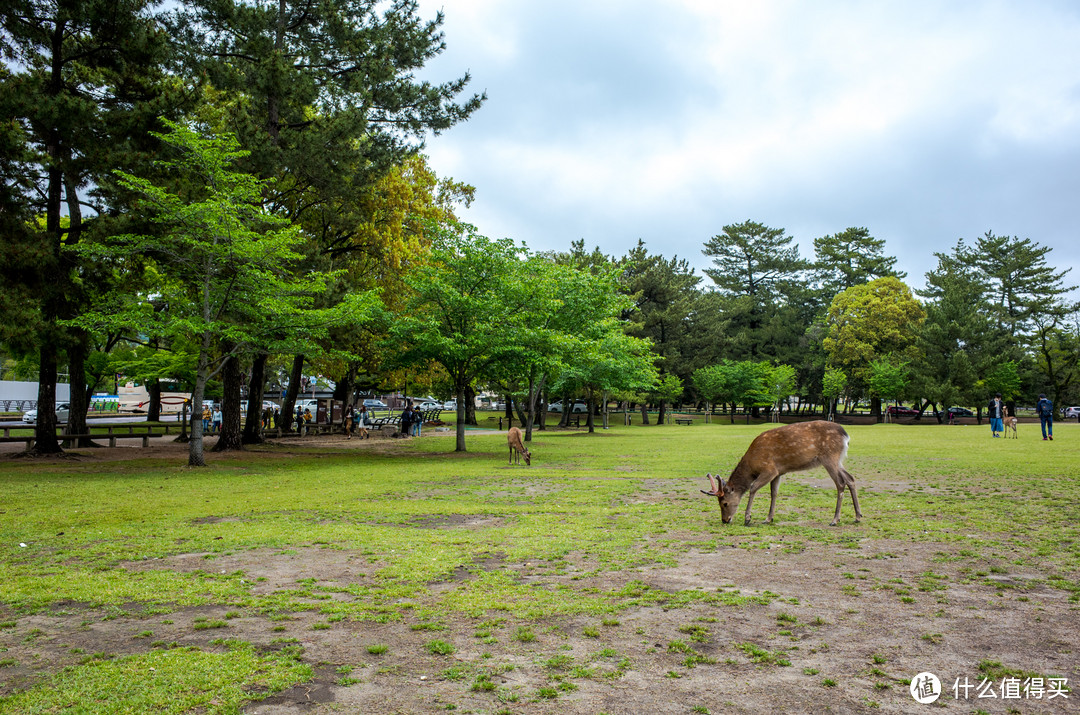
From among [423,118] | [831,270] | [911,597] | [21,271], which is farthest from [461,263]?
[831,270]

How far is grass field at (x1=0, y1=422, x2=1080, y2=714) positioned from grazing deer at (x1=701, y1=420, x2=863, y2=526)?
42cm

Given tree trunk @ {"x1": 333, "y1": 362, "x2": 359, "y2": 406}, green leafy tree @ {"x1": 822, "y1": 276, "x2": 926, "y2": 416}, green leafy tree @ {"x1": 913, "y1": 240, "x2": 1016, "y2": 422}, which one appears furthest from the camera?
green leafy tree @ {"x1": 822, "y1": 276, "x2": 926, "y2": 416}

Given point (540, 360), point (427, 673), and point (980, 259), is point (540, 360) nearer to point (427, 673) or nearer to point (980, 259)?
point (427, 673)

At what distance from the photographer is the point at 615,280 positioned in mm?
30375

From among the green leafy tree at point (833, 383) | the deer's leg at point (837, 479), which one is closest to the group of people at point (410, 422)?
the deer's leg at point (837, 479)

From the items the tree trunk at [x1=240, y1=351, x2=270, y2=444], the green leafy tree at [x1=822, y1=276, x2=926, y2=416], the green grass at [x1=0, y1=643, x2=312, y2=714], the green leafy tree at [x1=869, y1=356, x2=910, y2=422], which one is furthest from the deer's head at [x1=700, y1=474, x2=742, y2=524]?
the green leafy tree at [x1=822, y1=276, x2=926, y2=416]

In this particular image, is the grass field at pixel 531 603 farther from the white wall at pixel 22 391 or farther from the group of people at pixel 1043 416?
the white wall at pixel 22 391

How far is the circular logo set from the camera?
11.8ft

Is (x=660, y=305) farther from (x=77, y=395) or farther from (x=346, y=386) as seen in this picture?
(x=77, y=395)

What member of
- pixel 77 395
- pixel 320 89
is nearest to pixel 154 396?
pixel 77 395

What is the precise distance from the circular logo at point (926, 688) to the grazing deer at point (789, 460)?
→ 472 cm

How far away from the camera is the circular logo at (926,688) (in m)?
3.60

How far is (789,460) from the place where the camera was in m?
8.77

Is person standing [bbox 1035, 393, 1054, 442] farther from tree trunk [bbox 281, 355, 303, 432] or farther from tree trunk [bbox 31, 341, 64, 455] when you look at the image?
tree trunk [bbox 31, 341, 64, 455]
